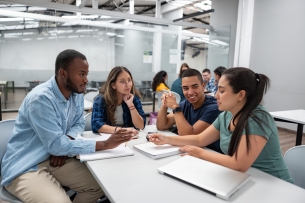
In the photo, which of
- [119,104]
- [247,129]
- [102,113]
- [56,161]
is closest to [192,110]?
[119,104]

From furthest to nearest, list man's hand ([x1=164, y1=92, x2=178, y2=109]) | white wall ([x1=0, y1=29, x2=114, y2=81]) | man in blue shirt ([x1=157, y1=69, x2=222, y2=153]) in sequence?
1. white wall ([x1=0, y1=29, x2=114, y2=81])
2. man's hand ([x1=164, y1=92, x2=178, y2=109])
3. man in blue shirt ([x1=157, y1=69, x2=222, y2=153])

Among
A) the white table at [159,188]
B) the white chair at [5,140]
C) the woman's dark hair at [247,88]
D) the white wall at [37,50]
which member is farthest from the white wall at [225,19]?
the white chair at [5,140]

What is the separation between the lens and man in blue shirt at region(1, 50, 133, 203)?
4.41ft

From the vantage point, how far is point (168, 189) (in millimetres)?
1021

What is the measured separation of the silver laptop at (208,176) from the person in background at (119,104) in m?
0.96

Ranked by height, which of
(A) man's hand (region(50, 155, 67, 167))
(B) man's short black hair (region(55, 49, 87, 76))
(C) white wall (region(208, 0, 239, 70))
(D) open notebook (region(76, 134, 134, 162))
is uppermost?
(C) white wall (region(208, 0, 239, 70))

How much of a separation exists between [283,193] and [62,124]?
1309 millimetres

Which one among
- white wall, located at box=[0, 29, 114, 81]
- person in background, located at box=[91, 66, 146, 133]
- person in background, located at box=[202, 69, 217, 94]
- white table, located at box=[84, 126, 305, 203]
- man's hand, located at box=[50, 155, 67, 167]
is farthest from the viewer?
person in background, located at box=[202, 69, 217, 94]

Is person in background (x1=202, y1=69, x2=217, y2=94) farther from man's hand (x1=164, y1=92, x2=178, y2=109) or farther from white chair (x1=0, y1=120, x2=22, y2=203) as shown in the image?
white chair (x1=0, y1=120, x2=22, y2=203)

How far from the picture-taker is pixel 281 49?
4996mm

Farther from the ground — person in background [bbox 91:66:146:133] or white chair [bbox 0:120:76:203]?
person in background [bbox 91:66:146:133]

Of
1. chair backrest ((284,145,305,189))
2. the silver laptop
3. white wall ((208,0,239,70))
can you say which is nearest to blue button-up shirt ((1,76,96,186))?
the silver laptop

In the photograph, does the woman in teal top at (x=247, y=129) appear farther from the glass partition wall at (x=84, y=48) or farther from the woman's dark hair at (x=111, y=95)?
the glass partition wall at (x=84, y=48)

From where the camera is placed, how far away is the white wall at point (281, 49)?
467cm
